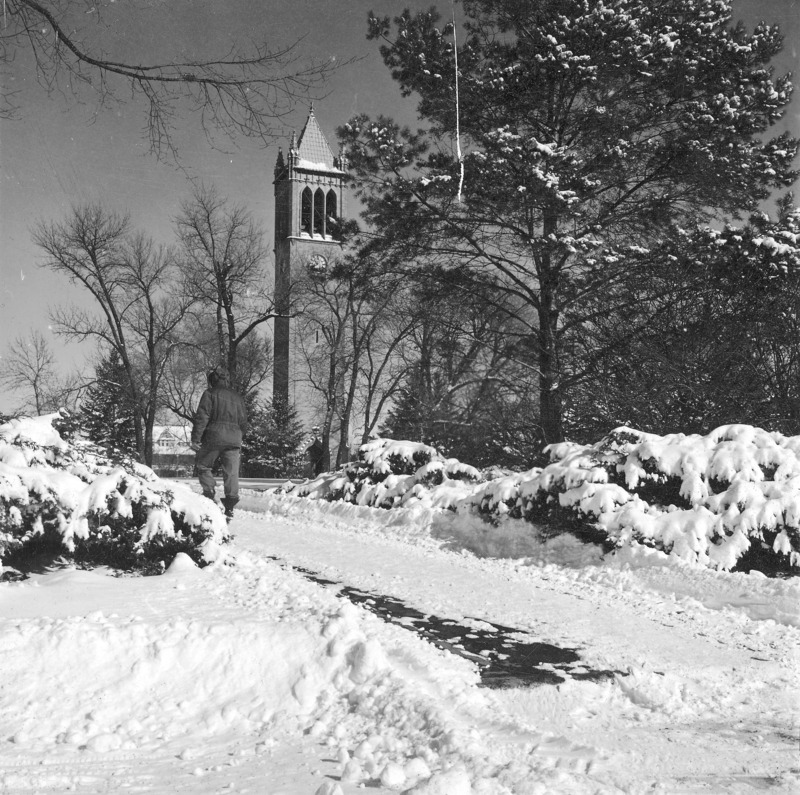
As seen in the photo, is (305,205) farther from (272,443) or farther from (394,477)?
(394,477)

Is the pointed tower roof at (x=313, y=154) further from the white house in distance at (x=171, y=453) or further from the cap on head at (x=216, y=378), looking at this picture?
the cap on head at (x=216, y=378)

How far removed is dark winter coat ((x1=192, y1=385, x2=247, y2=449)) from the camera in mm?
9406

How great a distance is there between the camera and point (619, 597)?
5.83 metres

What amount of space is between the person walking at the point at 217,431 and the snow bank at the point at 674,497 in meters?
2.98

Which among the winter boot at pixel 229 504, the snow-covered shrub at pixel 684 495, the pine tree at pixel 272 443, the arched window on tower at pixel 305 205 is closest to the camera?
the snow-covered shrub at pixel 684 495

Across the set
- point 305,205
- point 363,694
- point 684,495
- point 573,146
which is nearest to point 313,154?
point 305,205

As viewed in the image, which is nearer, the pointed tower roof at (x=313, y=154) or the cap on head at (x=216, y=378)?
the cap on head at (x=216, y=378)

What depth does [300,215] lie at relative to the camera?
6312 centimetres

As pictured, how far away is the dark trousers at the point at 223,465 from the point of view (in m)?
9.49

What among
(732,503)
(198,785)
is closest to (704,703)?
(198,785)

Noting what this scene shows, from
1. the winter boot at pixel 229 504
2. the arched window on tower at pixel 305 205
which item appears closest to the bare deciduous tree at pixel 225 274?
the winter boot at pixel 229 504

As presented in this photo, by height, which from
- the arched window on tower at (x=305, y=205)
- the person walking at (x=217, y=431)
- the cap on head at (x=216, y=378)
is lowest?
the person walking at (x=217, y=431)

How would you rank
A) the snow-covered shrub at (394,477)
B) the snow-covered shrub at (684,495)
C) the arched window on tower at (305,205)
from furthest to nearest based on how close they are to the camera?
1. the arched window on tower at (305,205)
2. the snow-covered shrub at (394,477)
3. the snow-covered shrub at (684,495)

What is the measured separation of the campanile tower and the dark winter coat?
128 inches
